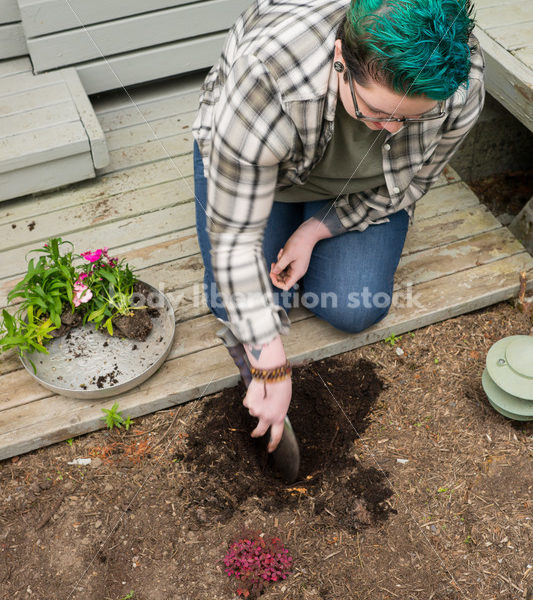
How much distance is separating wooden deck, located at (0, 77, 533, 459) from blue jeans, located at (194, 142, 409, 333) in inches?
4.0

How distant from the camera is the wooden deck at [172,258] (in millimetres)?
1979

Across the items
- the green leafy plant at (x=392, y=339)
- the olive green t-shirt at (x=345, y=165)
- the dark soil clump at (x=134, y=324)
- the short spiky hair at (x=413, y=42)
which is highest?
the short spiky hair at (x=413, y=42)

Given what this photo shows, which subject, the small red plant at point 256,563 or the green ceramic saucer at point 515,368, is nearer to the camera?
the small red plant at point 256,563

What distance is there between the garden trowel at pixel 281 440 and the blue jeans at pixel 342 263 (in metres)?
0.42

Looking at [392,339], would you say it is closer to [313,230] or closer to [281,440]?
[313,230]

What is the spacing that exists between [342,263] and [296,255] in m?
0.19

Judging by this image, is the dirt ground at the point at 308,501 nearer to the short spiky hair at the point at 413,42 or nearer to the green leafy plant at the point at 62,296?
the green leafy plant at the point at 62,296

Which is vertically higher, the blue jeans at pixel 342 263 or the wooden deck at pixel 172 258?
the blue jeans at pixel 342 263

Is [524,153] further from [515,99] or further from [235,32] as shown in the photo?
[235,32]

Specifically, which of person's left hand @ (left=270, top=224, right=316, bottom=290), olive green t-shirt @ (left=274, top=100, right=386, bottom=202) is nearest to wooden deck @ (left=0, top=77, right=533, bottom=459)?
person's left hand @ (left=270, top=224, right=316, bottom=290)

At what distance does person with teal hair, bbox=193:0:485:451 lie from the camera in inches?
44.2

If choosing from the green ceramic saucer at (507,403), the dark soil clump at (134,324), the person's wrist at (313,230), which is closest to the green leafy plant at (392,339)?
the green ceramic saucer at (507,403)

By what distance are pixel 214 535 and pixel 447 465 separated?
0.72m

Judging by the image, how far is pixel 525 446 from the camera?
6.23 ft
